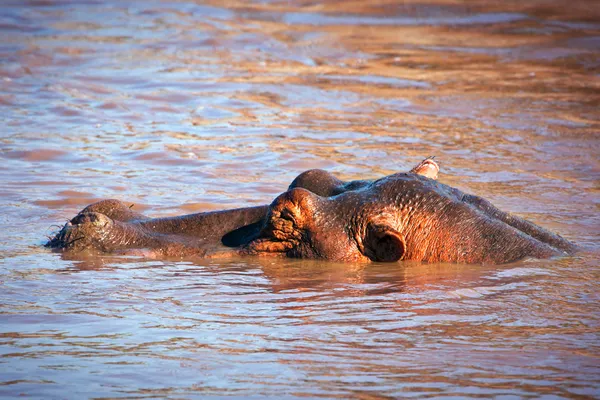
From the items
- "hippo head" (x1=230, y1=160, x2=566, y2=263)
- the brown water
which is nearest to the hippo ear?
"hippo head" (x1=230, y1=160, x2=566, y2=263)

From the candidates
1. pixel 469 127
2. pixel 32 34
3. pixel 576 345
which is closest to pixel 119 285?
pixel 576 345

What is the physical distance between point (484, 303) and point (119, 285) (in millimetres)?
2017

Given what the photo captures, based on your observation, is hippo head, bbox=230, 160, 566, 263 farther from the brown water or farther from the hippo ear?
the brown water

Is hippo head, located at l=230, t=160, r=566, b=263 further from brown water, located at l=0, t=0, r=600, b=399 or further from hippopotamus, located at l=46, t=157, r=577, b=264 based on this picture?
brown water, located at l=0, t=0, r=600, b=399

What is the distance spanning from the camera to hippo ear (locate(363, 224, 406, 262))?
542 centimetres

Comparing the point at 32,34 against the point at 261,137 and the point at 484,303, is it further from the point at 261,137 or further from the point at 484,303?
the point at 484,303

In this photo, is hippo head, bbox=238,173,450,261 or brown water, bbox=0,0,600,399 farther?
hippo head, bbox=238,173,450,261

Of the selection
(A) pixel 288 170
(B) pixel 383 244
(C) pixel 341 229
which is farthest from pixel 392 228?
(A) pixel 288 170

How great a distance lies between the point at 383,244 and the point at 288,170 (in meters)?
3.90

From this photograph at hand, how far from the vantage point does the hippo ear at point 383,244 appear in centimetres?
542

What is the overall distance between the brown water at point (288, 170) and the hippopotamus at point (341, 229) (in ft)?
0.37

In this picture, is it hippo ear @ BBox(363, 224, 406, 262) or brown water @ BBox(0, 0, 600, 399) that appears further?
hippo ear @ BBox(363, 224, 406, 262)

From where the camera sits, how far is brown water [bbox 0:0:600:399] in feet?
12.8

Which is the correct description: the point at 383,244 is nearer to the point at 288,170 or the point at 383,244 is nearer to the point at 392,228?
the point at 392,228
